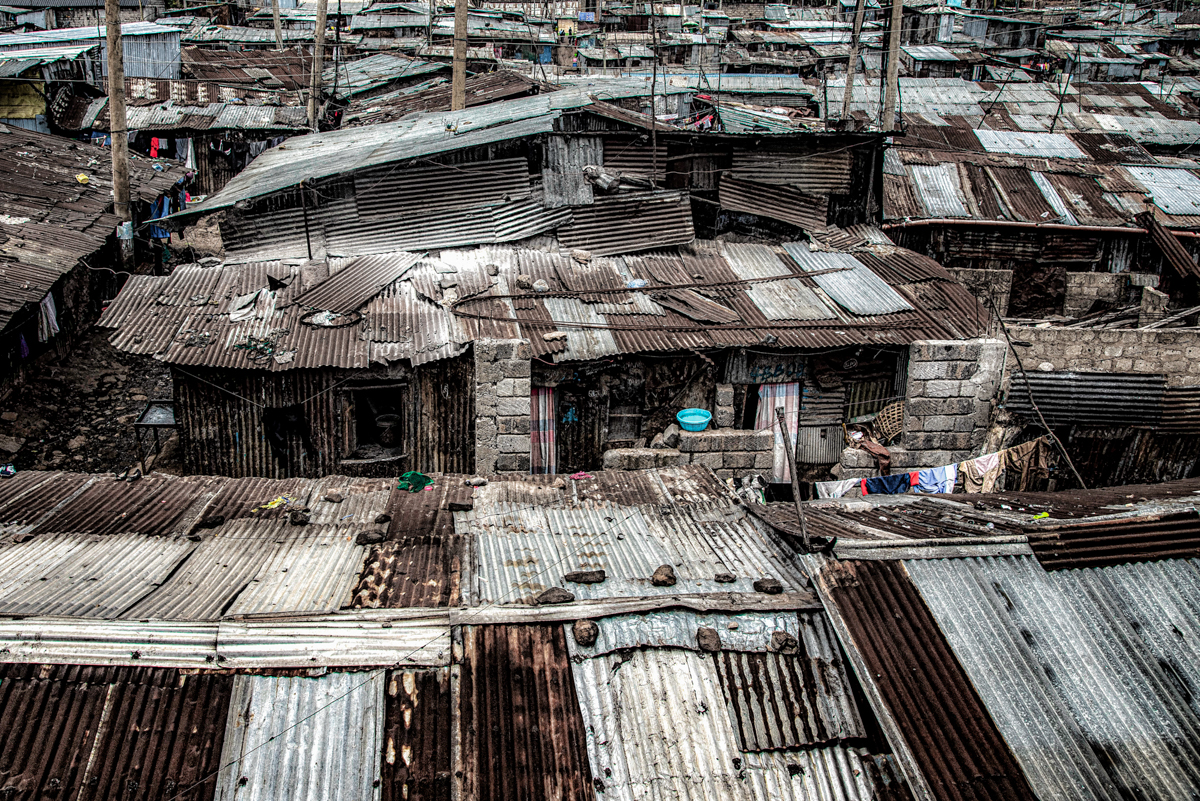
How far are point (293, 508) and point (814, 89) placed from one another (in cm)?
3067

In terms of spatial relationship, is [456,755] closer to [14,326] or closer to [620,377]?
[620,377]

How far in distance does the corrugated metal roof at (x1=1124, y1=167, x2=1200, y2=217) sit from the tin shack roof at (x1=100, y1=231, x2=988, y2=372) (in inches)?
428

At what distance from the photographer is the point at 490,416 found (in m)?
11.4

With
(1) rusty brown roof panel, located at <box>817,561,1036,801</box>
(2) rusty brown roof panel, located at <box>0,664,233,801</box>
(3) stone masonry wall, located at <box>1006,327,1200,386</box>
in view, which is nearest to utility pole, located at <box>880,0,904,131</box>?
(3) stone masonry wall, located at <box>1006,327,1200,386</box>

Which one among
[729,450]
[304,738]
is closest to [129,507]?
[304,738]

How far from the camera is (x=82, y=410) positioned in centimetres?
1535

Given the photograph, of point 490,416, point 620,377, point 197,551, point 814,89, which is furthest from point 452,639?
point 814,89

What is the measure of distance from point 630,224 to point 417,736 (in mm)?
11321

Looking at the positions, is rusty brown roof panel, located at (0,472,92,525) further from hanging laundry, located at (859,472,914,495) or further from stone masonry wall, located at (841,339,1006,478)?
stone masonry wall, located at (841,339,1006,478)

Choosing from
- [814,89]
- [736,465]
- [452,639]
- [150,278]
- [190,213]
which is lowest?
[736,465]

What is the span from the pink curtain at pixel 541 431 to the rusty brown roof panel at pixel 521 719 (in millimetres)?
6481

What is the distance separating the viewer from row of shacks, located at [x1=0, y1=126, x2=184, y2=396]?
48.1 ft

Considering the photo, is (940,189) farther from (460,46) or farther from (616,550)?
(616,550)

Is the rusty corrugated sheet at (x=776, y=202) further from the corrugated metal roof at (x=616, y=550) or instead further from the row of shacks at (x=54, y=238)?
the row of shacks at (x=54, y=238)
